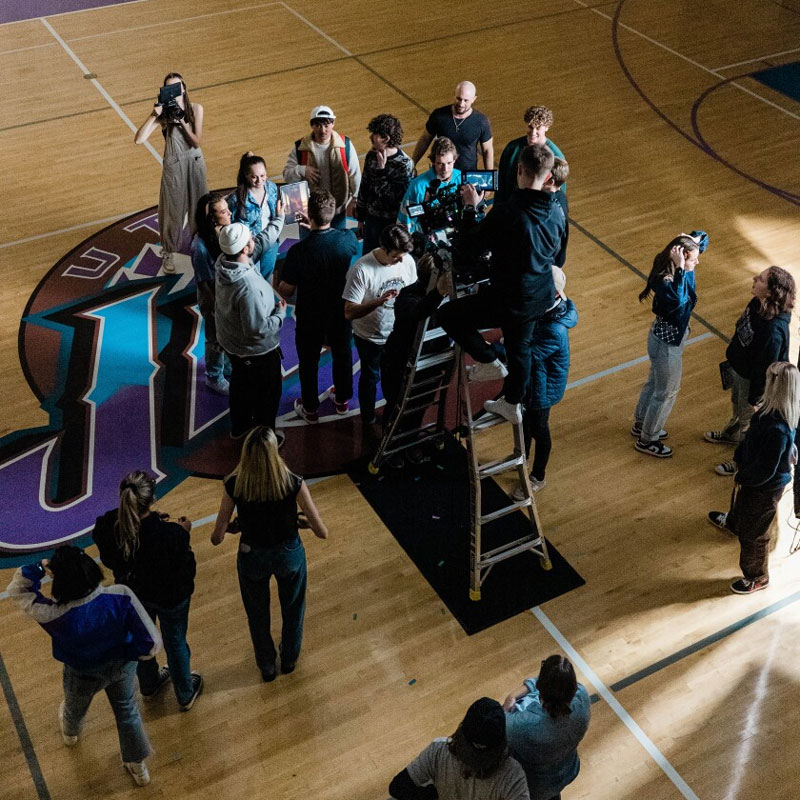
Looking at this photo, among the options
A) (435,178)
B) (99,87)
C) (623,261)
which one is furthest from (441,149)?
(99,87)

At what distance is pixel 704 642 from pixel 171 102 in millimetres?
5395

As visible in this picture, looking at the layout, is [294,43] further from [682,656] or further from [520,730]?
[520,730]

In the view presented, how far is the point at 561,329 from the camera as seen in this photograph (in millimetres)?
5250

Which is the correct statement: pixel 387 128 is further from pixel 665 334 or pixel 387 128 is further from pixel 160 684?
pixel 160 684

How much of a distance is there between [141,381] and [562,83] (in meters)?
6.94

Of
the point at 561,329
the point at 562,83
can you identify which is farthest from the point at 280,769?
the point at 562,83

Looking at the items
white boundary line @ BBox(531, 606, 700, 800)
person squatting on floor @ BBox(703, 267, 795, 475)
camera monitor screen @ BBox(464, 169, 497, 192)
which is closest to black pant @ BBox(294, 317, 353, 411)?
camera monitor screen @ BBox(464, 169, 497, 192)

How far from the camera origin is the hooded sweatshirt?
523cm

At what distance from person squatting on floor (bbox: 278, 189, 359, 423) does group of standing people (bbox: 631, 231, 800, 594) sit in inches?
75.4

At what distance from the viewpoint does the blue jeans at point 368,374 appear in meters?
5.89

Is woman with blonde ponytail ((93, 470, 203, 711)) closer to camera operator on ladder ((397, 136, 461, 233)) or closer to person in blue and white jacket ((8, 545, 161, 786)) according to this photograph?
person in blue and white jacket ((8, 545, 161, 786))

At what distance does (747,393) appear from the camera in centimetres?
591

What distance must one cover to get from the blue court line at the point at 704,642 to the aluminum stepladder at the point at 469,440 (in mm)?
825

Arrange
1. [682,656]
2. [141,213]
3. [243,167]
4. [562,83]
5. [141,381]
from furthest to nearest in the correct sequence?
[562,83] → [141,213] → [141,381] → [243,167] → [682,656]
